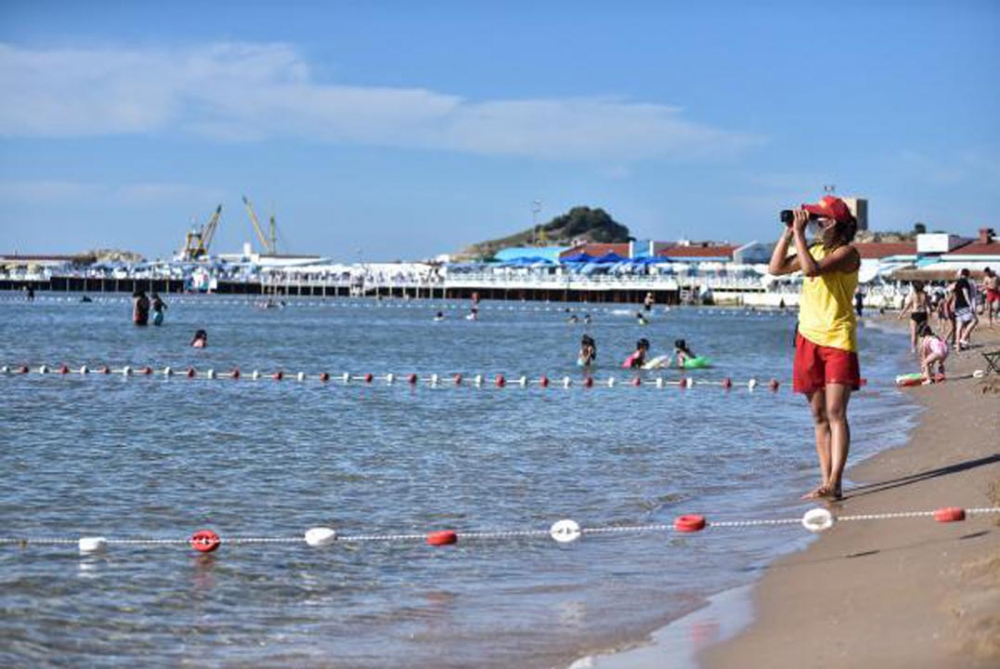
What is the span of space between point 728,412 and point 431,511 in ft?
37.4

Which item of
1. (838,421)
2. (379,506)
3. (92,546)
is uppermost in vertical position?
(838,421)

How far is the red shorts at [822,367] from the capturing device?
451 inches

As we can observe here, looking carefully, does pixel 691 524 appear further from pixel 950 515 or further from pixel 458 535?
pixel 950 515

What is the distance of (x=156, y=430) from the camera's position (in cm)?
2139

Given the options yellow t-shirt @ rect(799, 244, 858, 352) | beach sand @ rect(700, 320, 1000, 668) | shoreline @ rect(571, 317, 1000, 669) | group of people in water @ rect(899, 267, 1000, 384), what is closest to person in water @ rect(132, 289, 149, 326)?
group of people in water @ rect(899, 267, 1000, 384)

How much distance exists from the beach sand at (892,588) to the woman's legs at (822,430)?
245 millimetres

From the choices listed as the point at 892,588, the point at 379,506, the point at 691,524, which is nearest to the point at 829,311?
the point at 691,524

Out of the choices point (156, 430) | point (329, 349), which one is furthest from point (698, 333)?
point (156, 430)

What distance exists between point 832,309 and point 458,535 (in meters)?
3.45

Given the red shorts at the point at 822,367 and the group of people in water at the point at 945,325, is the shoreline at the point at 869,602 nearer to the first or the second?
the red shorts at the point at 822,367

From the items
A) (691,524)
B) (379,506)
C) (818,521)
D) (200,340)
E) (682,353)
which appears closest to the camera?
(818,521)

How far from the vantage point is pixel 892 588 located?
327 inches

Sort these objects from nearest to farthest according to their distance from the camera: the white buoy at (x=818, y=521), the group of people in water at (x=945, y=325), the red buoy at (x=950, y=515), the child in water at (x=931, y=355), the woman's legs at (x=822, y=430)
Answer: the red buoy at (x=950, y=515)
the white buoy at (x=818, y=521)
the woman's legs at (x=822, y=430)
the child in water at (x=931, y=355)
the group of people in water at (x=945, y=325)

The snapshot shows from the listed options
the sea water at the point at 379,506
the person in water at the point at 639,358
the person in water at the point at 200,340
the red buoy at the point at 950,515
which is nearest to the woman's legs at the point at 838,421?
the sea water at the point at 379,506
